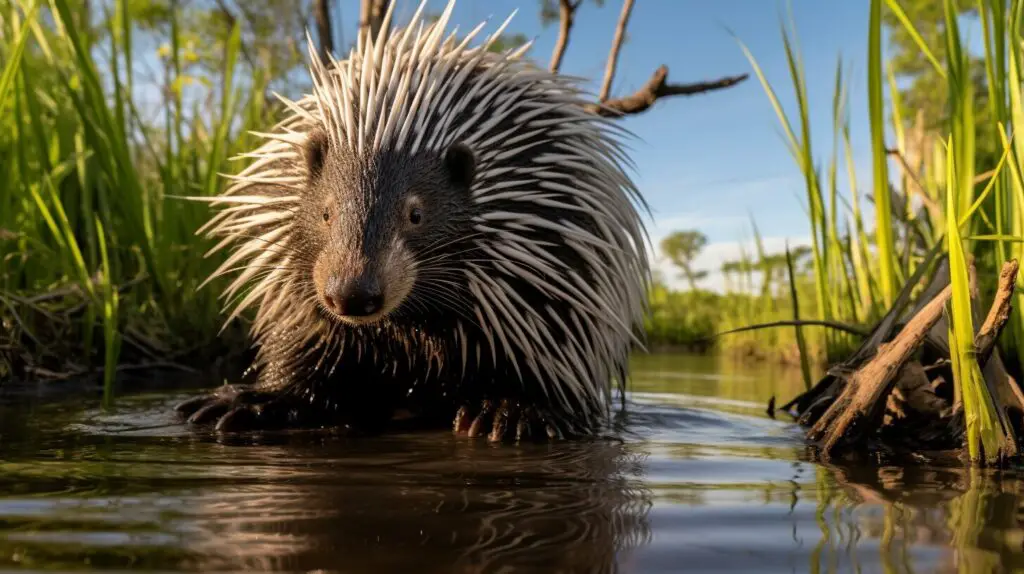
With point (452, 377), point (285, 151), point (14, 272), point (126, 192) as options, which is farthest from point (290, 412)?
point (14, 272)

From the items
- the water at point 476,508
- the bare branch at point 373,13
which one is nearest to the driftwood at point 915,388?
the water at point 476,508

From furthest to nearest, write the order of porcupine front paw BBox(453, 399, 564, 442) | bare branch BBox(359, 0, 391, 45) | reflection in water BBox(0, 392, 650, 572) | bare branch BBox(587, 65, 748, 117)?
bare branch BBox(359, 0, 391, 45) < bare branch BBox(587, 65, 748, 117) < porcupine front paw BBox(453, 399, 564, 442) < reflection in water BBox(0, 392, 650, 572)

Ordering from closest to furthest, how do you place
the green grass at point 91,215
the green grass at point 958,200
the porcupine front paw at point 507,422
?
the green grass at point 958,200 < the porcupine front paw at point 507,422 < the green grass at point 91,215

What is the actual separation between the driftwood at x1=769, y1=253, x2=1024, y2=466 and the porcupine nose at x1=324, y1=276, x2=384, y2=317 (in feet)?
4.79

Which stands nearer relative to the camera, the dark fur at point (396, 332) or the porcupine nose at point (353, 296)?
the porcupine nose at point (353, 296)

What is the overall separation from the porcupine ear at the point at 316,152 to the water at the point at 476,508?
1.03m

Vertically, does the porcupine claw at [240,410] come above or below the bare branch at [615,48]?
below

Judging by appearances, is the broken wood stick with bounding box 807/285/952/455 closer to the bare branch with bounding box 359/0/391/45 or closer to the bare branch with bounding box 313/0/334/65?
the bare branch with bounding box 359/0/391/45

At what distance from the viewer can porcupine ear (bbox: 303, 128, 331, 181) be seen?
351 cm

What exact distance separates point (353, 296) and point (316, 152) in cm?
85

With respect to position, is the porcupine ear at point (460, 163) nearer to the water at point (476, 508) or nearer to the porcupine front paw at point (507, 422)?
the porcupine front paw at point (507, 422)

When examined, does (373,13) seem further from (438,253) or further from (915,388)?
(915,388)

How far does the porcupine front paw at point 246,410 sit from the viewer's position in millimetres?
3430

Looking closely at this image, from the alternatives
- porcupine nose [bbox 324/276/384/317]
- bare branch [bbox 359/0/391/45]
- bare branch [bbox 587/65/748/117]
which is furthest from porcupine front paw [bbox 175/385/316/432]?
bare branch [bbox 359/0/391/45]
